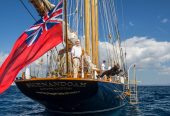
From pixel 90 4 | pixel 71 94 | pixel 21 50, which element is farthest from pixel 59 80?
pixel 90 4

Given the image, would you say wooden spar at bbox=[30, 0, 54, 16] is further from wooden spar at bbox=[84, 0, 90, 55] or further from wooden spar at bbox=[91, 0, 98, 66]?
wooden spar at bbox=[91, 0, 98, 66]

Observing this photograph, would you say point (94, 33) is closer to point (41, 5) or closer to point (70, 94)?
point (41, 5)

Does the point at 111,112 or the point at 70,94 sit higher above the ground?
the point at 70,94

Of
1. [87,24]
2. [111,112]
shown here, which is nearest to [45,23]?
[111,112]

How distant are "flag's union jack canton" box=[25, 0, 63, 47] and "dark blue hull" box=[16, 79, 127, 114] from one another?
345 centimetres

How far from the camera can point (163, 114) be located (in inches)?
1038

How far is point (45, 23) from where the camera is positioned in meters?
18.7

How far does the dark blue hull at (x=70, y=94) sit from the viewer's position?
2027 cm

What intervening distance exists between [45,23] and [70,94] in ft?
16.9

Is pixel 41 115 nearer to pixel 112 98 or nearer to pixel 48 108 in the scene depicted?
pixel 48 108

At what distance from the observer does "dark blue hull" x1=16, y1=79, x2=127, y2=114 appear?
2027 cm

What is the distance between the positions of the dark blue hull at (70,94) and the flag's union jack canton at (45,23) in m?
3.45

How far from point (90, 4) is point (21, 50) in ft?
56.3

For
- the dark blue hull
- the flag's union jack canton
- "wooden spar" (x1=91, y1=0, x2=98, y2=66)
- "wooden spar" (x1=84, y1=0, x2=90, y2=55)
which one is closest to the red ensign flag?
the flag's union jack canton
